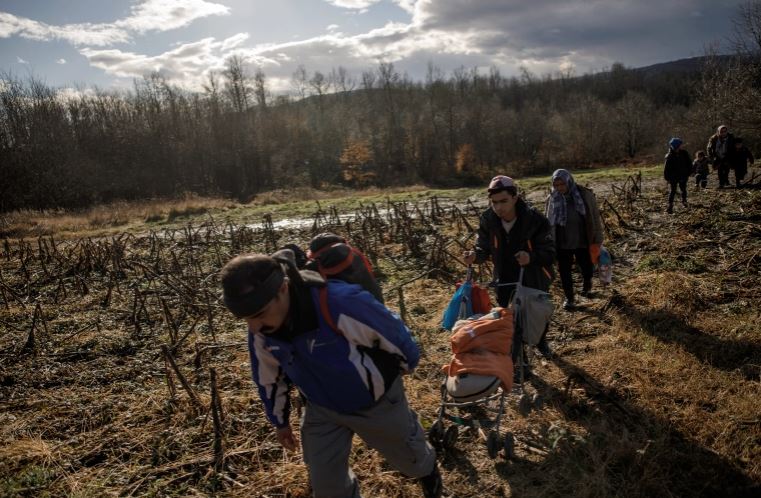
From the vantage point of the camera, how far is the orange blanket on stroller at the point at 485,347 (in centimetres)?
303

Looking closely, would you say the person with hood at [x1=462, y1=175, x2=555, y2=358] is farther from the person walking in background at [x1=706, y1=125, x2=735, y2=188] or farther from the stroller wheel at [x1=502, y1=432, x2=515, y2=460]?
the person walking in background at [x1=706, y1=125, x2=735, y2=188]

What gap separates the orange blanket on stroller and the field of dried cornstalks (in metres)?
0.82

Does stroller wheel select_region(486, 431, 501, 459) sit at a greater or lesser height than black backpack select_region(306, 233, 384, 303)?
lesser

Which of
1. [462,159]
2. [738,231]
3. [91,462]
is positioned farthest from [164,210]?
[462,159]

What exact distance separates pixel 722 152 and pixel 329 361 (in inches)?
548

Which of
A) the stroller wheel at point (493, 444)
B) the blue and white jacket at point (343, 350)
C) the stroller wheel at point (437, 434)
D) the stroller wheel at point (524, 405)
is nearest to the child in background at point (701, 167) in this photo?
the stroller wheel at point (524, 405)

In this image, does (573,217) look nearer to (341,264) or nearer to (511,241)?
(511,241)

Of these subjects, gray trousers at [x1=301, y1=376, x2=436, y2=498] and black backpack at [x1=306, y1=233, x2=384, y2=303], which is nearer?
gray trousers at [x1=301, y1=376, x2=436, y2=498]

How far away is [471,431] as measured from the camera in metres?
3.71

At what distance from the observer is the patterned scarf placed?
5.43 meters

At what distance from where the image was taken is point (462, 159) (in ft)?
156

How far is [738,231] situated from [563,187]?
434cm

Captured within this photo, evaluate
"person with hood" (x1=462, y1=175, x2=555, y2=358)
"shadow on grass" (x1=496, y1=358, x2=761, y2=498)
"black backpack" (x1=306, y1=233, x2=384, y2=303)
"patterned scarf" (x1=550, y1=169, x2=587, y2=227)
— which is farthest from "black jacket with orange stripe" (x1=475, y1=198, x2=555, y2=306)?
"black backpack" (x1=306, y1=233, x2=384, y2=303)

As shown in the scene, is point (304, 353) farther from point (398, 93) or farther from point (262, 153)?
point (398, 93)
